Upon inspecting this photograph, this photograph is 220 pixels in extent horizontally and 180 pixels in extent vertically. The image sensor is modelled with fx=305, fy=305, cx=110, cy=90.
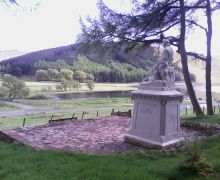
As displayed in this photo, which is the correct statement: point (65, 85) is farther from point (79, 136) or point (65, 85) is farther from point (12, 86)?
point (79, 136)

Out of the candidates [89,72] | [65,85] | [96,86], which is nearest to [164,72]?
[65,85]

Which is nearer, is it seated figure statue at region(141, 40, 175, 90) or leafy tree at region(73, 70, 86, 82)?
seated figure statue at region(141, 40, 175, 90)

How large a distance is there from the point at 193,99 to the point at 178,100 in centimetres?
633

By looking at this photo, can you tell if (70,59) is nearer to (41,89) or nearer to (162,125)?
(41,89)

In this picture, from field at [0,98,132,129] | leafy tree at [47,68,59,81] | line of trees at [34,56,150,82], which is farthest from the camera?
line of trees at [34,56,150,82]

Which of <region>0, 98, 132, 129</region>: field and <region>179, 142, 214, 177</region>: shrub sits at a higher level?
<region>179, 142, 214, 177</region>: shrub

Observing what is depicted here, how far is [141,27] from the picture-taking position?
14.2m

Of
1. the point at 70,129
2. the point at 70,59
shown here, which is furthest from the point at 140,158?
the point at 70,59

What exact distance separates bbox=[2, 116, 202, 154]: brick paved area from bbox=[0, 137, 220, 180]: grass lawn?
1160 millimetres

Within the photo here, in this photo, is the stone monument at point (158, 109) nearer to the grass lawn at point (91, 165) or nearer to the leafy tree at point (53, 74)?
the grass lawn at point (91, 165)

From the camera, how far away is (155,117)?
800 centimetres

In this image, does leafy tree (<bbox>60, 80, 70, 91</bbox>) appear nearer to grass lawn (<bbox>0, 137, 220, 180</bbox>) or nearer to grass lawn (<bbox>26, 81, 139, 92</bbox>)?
grass lawn (<bbox>26, 81, 139, 92</bbox>)

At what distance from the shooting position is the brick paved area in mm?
7826

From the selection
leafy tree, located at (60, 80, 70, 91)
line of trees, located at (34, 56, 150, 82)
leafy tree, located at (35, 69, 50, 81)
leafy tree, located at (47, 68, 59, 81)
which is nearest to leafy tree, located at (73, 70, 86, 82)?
line of trees, located at (34, 56, 150, 82)
